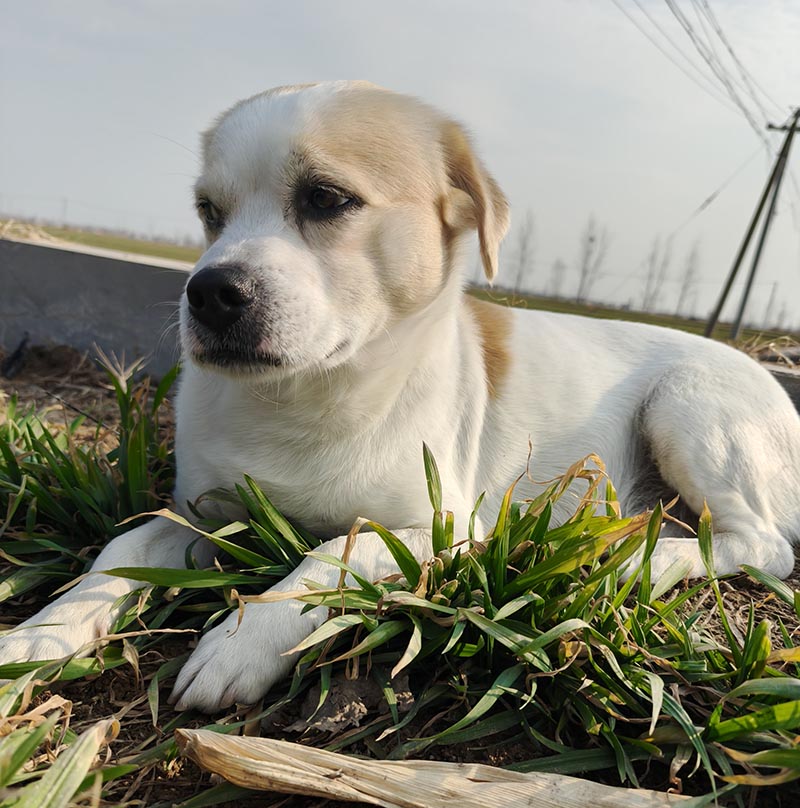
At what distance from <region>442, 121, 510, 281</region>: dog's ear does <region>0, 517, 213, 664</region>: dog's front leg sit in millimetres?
1325

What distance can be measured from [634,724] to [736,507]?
132 centimetres

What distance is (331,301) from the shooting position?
2113mm

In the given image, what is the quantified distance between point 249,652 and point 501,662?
2.17ft

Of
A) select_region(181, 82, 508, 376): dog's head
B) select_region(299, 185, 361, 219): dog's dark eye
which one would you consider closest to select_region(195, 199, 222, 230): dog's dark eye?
select_region(181, 82, 508, 376): dog's head

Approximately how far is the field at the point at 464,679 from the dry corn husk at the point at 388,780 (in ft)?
0.29

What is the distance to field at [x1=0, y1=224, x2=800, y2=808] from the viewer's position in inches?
67.0

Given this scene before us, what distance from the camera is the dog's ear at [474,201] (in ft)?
8.18

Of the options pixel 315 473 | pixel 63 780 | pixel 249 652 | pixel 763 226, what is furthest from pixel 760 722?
pixel 763 226

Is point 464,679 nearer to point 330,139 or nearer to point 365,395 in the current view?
point 365,395

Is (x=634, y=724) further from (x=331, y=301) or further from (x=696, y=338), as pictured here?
(x=696, y=338)

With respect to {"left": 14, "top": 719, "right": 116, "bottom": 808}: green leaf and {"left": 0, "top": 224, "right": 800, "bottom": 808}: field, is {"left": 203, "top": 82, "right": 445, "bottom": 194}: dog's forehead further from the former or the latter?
{"left": 14, "top": 719, "right": 116, "bottom": 808}: green leaf

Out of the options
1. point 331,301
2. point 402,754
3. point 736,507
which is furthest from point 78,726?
point 736,507

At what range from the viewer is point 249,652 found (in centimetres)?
187

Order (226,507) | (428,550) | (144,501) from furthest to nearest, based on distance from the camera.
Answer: (144,501) < (226,507) < (428,550)
